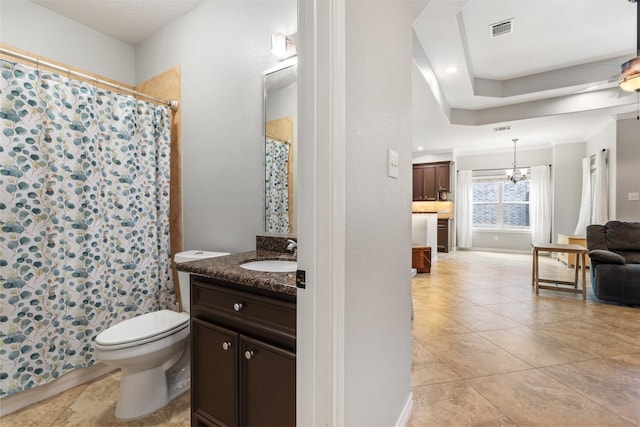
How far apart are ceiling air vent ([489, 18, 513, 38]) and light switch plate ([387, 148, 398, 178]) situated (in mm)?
2701

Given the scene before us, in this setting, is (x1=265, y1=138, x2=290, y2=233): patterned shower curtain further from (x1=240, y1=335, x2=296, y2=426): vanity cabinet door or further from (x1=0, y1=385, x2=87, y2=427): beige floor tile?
(x1=0, y1=385, x2=87, y2=427): beige floor tile

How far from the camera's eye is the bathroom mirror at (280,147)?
75.9 inches

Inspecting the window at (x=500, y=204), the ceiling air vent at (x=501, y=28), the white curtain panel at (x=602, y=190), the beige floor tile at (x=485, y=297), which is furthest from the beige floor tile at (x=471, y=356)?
the window at (x=500, y=204)

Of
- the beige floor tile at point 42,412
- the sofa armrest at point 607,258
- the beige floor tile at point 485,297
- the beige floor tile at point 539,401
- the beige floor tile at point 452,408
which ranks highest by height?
the sofa armrest at point 607,258

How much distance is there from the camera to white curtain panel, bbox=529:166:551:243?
22.0ft

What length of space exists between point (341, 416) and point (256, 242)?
130 cm

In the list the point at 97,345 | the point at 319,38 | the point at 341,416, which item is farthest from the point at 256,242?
the point at 319,38

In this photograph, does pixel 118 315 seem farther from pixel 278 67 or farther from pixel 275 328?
pixel 278 67

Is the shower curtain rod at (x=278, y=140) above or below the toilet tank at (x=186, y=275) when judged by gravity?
above

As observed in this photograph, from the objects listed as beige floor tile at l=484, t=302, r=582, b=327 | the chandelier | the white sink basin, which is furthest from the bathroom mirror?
the chandelier

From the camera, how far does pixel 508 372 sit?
1.97 metres

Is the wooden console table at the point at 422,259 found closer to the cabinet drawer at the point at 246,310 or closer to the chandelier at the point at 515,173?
the chandelier at the point at 515,173

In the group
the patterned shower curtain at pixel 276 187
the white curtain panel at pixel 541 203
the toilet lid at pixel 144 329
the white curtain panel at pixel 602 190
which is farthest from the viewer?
the white curtain panel at pixel 541 203

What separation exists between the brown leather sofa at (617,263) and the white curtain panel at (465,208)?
3.76m
